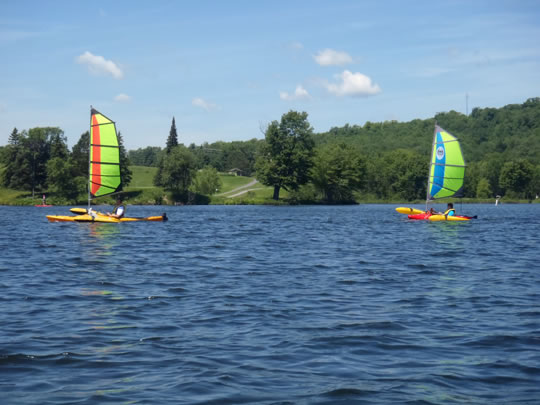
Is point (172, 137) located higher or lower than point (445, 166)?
higher

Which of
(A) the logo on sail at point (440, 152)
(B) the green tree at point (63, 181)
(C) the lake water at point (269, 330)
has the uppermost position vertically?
(A) the logo on sail at point (440, 152)

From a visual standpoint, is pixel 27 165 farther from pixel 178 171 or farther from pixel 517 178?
pixel 517 178

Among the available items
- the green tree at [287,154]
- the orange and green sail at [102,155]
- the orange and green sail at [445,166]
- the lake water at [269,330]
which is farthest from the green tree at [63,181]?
the lake water at [269,330]

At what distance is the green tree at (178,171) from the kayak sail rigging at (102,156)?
253 feet

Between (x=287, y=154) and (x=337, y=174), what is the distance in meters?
13.5

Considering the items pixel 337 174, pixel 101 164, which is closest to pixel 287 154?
pixel 337 174

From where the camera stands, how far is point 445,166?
196 ft

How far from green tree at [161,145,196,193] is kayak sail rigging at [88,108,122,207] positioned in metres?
77.1

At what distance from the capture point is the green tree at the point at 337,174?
133875 millimetres

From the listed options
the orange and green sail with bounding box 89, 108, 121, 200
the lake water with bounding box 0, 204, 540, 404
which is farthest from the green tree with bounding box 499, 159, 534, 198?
the lake water with bounding box 0, 204, 540, 404

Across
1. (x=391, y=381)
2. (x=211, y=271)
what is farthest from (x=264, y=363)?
(x=211, y=271)

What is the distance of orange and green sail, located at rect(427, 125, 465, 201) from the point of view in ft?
195

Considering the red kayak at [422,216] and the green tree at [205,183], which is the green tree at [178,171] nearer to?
the green tree at [205,183]

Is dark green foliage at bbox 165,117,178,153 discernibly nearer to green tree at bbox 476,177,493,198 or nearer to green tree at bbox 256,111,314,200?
green tree at bbox 256,111,314,200
